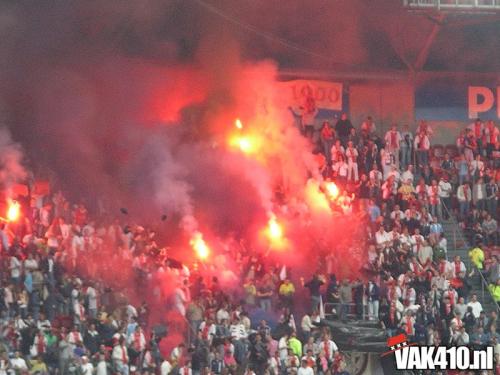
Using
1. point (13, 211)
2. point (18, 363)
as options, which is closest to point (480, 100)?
point (13, 211)

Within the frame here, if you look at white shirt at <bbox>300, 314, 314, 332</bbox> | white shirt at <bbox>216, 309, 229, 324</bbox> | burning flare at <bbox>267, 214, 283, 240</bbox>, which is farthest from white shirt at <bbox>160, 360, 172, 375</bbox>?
burning flare at <bbox>267, 214, 283, 240</bbox>

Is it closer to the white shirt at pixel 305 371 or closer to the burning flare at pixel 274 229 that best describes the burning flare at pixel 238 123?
the burning flare at pixel 274 229

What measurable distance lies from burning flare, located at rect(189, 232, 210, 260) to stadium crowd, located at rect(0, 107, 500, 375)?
0.54m

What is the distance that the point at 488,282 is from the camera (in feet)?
83.9

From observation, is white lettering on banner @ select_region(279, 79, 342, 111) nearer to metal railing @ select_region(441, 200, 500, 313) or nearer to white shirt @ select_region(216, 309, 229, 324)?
metal railing @ select_region(441, 200, 500, 313)

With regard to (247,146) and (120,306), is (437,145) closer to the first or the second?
(247,146)

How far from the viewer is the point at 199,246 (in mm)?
25953

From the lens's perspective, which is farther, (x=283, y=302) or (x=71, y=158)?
(x=71, y=158)

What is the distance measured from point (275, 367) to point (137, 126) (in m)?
8.38

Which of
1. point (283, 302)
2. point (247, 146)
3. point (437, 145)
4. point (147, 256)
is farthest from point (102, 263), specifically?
point (437, 145)

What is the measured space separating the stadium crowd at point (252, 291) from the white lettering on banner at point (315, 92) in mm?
2625

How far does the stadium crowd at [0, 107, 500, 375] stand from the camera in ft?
72.9

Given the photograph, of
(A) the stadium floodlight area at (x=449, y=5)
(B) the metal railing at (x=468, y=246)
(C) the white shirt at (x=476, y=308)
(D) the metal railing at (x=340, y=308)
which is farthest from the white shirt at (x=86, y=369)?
(A) the stadium floodlight area at (x=449, y=5)

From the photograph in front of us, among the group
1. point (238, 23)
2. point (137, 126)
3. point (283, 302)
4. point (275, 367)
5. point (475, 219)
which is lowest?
point (275, 367)
